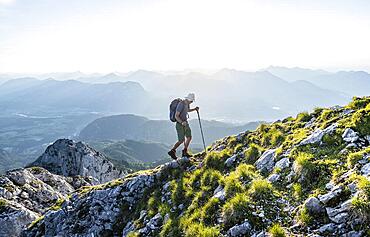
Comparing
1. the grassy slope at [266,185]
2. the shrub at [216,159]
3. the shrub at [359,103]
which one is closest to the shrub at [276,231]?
the grassy slope at [266,185]

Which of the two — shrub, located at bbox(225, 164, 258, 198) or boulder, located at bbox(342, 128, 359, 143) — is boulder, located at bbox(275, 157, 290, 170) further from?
boulder, located at bbox(342, 128, 359, 143)

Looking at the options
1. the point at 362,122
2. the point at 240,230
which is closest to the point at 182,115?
the point at 240,230

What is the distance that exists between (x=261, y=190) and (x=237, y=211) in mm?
1294

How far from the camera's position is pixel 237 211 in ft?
33.2

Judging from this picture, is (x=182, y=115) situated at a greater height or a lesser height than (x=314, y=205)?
greater

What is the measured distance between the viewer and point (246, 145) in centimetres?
1677

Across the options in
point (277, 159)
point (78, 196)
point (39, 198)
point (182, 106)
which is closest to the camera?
point (277, 159)

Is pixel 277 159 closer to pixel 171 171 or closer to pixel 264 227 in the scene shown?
pixel 264 227

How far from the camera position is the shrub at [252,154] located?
14679mm

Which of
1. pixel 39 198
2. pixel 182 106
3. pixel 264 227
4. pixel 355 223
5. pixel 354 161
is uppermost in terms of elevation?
pixel 182 106

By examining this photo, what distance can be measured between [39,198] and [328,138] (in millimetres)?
28205

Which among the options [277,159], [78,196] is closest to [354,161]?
[277,159]

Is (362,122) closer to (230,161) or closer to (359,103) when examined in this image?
(359,103)

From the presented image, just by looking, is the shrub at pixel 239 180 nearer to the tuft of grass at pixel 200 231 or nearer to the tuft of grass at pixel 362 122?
the tuft of grass at pixel 200 231
